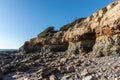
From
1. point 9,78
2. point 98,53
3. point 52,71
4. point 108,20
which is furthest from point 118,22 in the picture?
point 9,78

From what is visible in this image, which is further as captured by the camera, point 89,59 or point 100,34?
point 100,34

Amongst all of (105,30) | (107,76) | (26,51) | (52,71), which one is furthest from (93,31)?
(26,51)

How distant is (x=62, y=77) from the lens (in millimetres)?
17922

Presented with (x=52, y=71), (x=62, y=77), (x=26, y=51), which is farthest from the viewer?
(x=26, y=51)

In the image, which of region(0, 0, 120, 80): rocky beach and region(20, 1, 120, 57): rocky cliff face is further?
region(20, 1, 120, 57): rocky cliff face

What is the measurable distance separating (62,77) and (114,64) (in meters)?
4.34

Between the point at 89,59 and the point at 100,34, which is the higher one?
the point at 100,34

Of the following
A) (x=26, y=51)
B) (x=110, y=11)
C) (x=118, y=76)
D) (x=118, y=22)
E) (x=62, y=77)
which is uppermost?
(x=26, y=51)

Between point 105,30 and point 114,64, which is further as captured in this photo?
point 105,30

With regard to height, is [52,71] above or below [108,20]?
below

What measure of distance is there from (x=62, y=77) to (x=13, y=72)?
957 centimetres

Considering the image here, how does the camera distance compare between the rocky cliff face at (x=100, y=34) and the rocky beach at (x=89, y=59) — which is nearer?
the rocky beach at (x=89, y=59)

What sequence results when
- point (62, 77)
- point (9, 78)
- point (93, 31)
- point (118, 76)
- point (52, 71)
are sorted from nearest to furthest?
point (118, 76) < point (62, 77) < point (52, 71) < point (9, 78) < point (93, 31)

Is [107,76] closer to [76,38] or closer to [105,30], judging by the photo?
[105,30]
